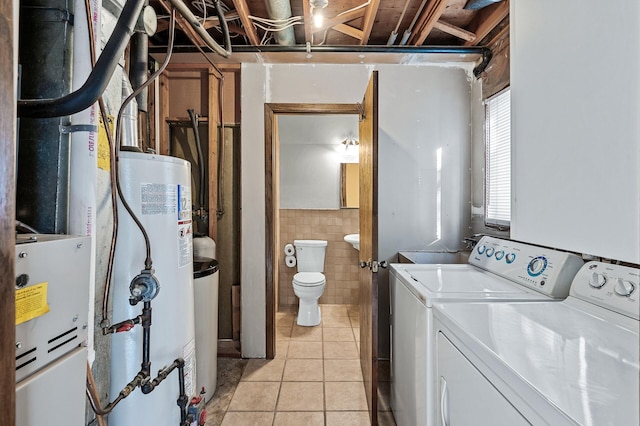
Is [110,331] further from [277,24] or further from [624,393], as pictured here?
[277,24]

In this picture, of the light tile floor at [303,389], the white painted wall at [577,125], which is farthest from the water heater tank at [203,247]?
the white painted wall at [577,125]

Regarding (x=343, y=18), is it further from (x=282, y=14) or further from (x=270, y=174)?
(x=270, y=174)

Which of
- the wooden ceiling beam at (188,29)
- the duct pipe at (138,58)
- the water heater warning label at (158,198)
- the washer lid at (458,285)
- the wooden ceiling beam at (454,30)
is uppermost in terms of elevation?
the wooden ceiling beam at (454,30)

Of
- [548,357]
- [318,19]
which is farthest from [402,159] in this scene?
[548,357]

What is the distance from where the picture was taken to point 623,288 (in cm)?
99

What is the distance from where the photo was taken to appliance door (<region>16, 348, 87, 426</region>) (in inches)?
23.5

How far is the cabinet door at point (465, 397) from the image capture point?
2.40 feet

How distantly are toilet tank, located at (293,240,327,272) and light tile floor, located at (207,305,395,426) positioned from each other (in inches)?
33.4

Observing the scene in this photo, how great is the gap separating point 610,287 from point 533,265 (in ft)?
1.05

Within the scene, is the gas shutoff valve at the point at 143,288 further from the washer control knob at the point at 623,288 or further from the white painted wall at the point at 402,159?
the washer control knob at the point at 623,288

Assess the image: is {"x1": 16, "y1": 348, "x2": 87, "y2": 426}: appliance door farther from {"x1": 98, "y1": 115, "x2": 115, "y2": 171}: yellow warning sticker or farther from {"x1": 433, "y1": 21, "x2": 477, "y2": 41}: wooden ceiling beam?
{"x1": 433, "y1": 21, "x2": 477, "y2": 41}: wooden ceiling beam

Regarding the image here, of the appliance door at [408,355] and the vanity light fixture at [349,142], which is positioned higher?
the vanity light fixture at [349,142]

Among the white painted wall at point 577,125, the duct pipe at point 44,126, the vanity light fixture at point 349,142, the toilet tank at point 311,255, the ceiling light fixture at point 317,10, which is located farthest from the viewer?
the vanity light fixture at point 349,142

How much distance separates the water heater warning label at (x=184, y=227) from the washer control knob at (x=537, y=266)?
5.15 ft
